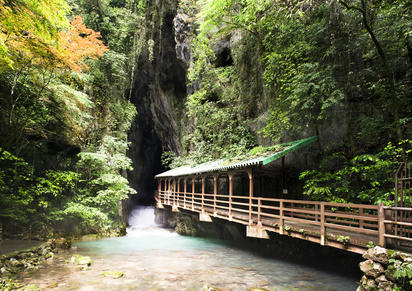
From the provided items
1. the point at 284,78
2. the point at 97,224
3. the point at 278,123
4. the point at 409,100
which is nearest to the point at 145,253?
the point at 97,224

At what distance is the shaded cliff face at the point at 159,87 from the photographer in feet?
79.6

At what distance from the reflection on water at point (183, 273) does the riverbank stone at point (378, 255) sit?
118 inches

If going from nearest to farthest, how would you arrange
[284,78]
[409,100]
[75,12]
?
1. [409,100]
2. [284,78]
3. [75,12]

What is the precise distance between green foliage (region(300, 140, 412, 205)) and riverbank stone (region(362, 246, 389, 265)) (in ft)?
8.04

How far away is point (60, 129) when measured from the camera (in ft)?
38.4

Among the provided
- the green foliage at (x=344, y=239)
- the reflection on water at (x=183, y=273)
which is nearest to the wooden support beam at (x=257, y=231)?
the reflection on water at (x=183, y=273)

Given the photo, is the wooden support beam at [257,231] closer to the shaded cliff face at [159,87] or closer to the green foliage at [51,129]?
the green foliage at [51,129]

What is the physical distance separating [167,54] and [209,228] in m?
17.9

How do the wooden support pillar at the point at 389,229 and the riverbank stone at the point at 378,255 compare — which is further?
the wooden support pillar at the point at 389,229

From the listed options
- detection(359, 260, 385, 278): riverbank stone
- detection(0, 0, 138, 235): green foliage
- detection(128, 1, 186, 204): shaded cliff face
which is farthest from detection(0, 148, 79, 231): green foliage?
detection(128, 1, 186, 204): shaded cliff face

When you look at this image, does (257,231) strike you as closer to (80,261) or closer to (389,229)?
(389,229)

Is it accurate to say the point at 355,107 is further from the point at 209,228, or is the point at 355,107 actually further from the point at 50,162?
the point at 50,162

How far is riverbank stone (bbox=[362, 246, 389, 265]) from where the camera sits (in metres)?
4.94

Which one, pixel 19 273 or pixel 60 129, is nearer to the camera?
pixel 19 273
